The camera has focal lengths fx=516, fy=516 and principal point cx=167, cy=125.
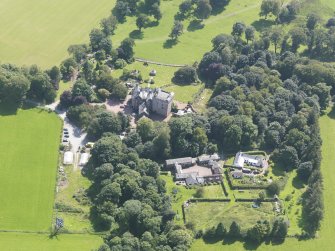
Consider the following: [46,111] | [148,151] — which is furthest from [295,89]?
[46,111]

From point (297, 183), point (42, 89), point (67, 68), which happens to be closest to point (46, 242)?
point (42, 89)

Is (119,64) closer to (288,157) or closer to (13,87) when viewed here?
(13,87)

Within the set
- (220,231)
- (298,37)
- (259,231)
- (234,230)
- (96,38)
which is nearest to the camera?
(259,231)

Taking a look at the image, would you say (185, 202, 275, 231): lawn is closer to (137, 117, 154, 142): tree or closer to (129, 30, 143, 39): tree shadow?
(137, 117, 154, 142): tree

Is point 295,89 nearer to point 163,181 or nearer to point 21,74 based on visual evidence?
point 163,181

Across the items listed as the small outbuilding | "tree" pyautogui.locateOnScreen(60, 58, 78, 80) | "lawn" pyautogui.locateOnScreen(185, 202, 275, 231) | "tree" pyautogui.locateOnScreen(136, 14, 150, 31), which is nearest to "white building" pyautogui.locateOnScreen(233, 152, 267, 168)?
"lawn" pyautogui.locateOnScreen(185, 202, 275, 231)

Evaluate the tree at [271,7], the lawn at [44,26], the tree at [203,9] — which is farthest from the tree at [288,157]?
the tree at [271,7]

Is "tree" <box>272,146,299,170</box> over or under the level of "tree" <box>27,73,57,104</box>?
under
